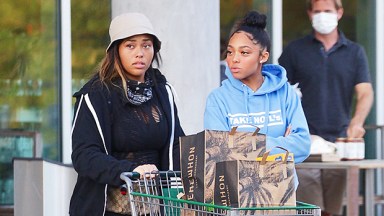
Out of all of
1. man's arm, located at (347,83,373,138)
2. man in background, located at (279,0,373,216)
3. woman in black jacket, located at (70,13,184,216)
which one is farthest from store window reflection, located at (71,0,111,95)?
woman in black jacket, located at (70,13,184,216)

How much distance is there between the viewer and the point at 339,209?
29.5 ft

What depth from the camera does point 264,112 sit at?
5.32 metres

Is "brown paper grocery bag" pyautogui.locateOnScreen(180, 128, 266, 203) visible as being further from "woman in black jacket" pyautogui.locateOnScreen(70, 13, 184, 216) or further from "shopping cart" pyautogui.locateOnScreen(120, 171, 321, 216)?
"woman in black jacket" pyautogui.locateOnScreen(70, 13, 184, 216)

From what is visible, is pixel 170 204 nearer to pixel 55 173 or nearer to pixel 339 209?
pixel 55 173

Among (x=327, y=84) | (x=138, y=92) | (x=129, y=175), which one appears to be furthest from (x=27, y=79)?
(x=129, y=175)

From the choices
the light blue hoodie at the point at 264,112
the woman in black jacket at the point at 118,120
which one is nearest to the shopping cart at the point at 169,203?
the woman in black jacket at the point at 118,120

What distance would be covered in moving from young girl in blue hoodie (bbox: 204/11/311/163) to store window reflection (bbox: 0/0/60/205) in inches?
154

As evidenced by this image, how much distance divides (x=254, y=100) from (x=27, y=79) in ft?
13.5

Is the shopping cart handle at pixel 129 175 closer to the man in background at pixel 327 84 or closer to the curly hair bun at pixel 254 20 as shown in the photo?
the curly hair bun at pixel 254 20

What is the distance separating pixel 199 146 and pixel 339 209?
4427 mm

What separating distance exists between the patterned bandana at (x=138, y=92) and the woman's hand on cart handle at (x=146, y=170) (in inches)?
17.4

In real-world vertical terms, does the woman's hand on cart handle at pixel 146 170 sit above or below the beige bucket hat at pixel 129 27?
below

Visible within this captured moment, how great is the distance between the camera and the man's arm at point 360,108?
890 centimetres

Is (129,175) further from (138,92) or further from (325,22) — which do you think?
(325,22)
